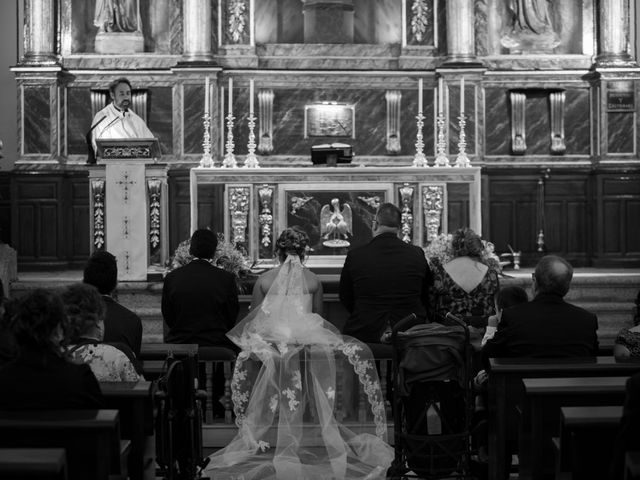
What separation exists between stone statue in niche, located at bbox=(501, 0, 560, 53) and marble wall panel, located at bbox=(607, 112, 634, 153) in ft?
4.10

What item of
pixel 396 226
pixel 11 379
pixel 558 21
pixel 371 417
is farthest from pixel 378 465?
pixel 558 21

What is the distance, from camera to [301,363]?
736cm

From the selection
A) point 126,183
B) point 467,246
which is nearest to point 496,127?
point 126,183

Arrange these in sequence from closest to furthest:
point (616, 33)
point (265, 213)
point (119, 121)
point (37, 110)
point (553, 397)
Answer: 1. point (553, 397)
2. point (265, 213)
3. point (119, 121)
4. point (37, 110)
5. point (616, 33)

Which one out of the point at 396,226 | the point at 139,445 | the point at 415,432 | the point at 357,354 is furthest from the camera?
the point at 396,226

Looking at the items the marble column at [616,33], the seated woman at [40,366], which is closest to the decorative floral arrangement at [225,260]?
the seated woman at [40,366]

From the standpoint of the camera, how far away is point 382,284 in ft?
25.5

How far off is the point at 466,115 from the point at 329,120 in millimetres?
1753

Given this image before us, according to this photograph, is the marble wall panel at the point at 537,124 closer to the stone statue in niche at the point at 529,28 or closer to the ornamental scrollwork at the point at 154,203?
the stone statue in niche at the point at 529,28

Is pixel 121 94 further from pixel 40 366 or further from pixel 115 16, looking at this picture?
pixel 40 366

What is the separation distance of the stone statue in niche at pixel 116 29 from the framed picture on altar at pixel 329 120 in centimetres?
234

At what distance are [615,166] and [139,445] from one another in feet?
34.2

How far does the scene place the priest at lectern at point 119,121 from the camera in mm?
13109

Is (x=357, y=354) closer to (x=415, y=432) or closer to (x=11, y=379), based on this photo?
(x=415, y=432)
